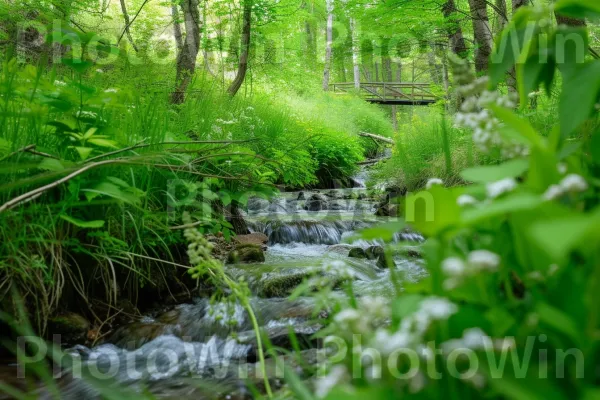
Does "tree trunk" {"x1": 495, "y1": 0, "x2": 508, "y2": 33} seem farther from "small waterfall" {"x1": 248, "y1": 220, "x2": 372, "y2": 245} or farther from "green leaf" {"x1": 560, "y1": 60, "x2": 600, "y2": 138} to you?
"green leaf" {"x1": 560, "y1": 60, "x2": 600, "y2": 138}

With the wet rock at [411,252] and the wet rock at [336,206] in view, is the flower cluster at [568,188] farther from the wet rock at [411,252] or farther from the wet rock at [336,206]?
the wet rock at [336,206]

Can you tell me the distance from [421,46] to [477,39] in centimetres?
118

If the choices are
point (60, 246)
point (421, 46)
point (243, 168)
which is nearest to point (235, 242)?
point (243, 168)

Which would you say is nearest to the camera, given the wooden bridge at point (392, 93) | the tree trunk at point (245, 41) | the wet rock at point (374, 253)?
the wet rock at point (374, 253)

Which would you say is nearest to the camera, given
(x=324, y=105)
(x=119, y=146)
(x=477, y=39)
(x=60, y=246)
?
(x=60, y=246)

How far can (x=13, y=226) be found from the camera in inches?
76.2

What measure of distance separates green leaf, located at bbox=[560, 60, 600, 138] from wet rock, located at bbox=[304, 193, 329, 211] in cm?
608

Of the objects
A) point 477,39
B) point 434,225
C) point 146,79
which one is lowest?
point 434,225

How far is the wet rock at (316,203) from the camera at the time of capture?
6803mm

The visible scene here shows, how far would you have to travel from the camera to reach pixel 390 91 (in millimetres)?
22359

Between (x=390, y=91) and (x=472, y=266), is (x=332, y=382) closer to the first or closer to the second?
(x=472, y=266)

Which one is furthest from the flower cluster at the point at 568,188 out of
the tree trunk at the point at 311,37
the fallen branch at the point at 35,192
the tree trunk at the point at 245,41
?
the tree trunk at the point at 311,37

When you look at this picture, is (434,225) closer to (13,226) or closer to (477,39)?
(13,226)

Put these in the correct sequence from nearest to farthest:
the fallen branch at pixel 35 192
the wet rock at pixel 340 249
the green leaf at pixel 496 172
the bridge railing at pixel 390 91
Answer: the green leaf at pixel 496 172, the fallen branch at pixel 35 192, the wet rock at pixel 340 249, the bridge railing at pixel 390 91
